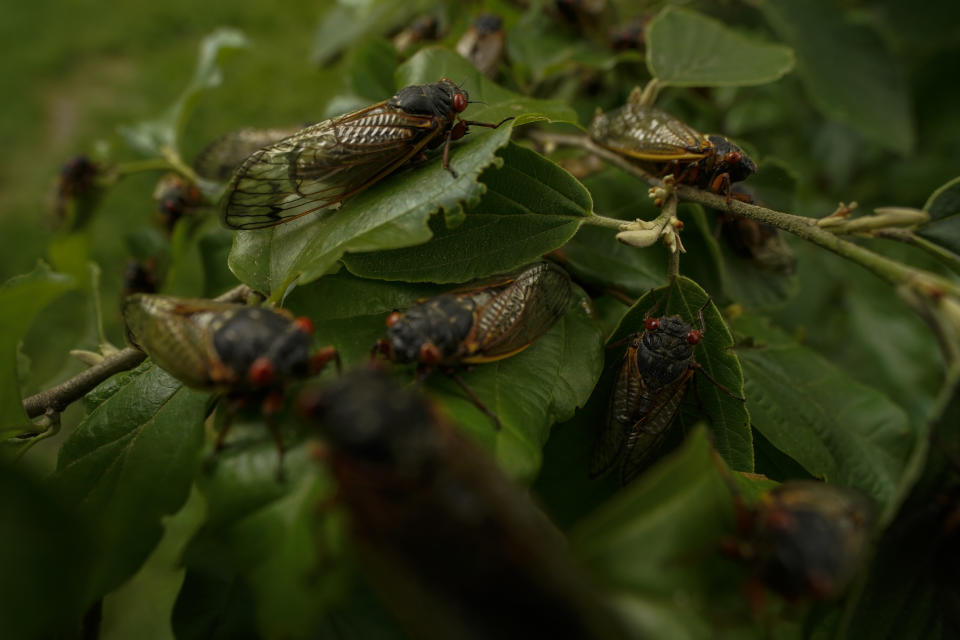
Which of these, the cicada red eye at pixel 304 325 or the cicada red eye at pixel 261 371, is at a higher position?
the cicada red eye at pixel 304 325

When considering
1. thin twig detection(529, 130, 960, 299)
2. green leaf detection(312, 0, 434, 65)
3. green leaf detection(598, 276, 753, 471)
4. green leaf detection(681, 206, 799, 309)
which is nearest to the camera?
thin twig detection(529, 130, 960, 299)

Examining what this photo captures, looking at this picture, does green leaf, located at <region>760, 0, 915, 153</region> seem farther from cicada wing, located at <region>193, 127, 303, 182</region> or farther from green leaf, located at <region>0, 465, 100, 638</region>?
green leaf, located at <region>0, 465, 100, 638</region>

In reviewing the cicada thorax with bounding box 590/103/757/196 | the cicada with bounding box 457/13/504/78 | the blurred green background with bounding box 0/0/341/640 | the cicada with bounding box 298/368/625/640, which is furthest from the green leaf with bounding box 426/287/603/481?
the blurred green background with bounding box 0/0/341/640

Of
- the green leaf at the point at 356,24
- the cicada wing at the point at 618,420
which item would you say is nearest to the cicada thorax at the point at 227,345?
the cicada wing at the point at 618,420

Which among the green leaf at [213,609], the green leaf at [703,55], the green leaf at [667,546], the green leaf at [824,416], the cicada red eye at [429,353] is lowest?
the green leaf at [824,416]

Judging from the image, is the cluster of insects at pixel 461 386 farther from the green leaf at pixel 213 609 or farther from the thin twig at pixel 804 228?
the green leaf at pixel 213 609

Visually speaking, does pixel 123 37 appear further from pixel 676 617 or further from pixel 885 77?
pixel 676 617

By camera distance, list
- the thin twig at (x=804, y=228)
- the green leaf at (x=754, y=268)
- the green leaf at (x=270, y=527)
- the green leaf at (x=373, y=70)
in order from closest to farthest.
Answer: the green leaf at (x=270, y=527)
the thin twig at (x=804, y=228)
the green leaf at (x=754, y=268)
the green leaf at (x=373, y=70)

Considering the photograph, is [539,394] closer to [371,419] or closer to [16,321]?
[371,419]
